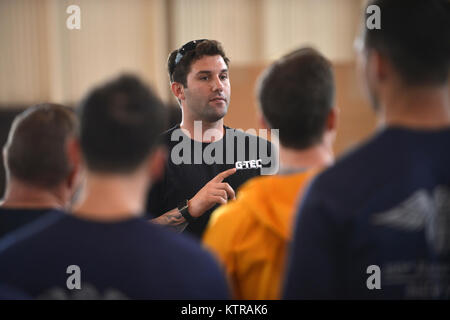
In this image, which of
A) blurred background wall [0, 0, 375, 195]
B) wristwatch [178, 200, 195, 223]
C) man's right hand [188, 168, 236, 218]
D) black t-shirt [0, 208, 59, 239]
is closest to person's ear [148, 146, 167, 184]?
black t-shirt [0, 208, 59, 239]

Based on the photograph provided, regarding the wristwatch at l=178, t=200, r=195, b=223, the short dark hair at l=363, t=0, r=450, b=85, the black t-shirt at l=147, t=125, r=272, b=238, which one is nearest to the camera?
the short dark hair at l=363, t=0, r=450, b=85

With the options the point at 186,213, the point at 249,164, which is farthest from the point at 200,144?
the point at 186,213

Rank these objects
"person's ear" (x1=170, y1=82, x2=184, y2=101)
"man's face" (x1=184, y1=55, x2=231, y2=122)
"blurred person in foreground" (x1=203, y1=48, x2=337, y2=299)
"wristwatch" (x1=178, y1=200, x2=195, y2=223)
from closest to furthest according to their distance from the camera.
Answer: "blurred person in foreground" (x1=203, y1=48, x2=337, y2=299), "wristwatch" (x1=178, y1=200, x2=195, y2=223), "man's face" (x1=184, y1=55, x2=231, y2=122), "person's ear" (x1=170, y1=82, x2=184, y2=101)

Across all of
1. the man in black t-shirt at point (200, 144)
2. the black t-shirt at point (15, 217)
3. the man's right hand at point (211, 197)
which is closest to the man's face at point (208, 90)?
the man in black t-shirt at point (200, 144)

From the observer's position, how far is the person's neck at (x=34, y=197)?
135 cm

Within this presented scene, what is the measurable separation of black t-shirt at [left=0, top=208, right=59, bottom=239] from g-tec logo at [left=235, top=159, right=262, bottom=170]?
3.59 feet

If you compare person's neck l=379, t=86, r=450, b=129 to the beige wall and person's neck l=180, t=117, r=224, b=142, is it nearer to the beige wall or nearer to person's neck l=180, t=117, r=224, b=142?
person's neck l=180, t=117, r=224, b=142

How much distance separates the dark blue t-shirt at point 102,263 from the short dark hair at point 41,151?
344 mm

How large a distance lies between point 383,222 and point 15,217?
946 mm

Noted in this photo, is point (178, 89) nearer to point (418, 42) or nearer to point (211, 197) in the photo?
point (211, 197)

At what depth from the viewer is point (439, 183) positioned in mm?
1018

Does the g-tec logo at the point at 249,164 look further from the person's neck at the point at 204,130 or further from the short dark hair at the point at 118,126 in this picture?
the short dark hair at the point at 118,126

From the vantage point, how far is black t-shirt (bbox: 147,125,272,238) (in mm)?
2213

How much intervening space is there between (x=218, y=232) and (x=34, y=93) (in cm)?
516
